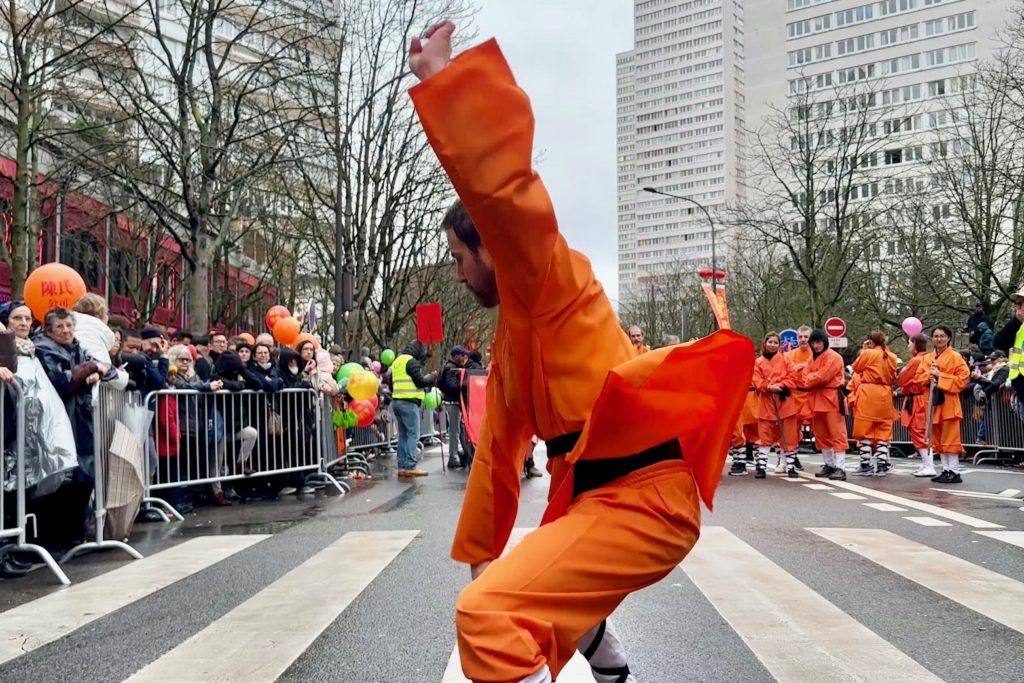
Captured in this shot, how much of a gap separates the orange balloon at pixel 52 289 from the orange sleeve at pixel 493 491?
794 cm

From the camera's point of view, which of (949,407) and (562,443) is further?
(949,407)

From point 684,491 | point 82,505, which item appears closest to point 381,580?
point 82,505

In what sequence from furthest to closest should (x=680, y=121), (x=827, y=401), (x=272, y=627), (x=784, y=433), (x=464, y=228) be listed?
(x=680, y=121) → (x=784, y=433) → (x=827, y=401) → (x=272, y=627) → (x=464, y=228)

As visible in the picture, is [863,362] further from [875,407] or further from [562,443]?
[562,443]

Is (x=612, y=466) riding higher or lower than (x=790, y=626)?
higher

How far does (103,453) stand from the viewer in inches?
304

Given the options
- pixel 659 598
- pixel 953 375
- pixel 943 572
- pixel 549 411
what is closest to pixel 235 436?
pixel 659 598

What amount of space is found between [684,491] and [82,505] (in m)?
6.47

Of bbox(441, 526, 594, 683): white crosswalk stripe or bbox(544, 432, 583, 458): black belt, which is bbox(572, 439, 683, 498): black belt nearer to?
bbox(544, 432, 583, 458): black belt

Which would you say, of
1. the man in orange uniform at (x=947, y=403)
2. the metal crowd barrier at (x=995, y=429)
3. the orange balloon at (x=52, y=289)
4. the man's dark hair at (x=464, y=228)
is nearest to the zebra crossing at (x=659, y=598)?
the man's dark hair at (x=464, y=228)

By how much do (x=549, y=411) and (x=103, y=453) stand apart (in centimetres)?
615

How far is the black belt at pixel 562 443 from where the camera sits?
2.58 m

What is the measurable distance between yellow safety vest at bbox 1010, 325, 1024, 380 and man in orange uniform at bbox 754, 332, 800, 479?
4.06 metres

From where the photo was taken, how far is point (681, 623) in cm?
482
